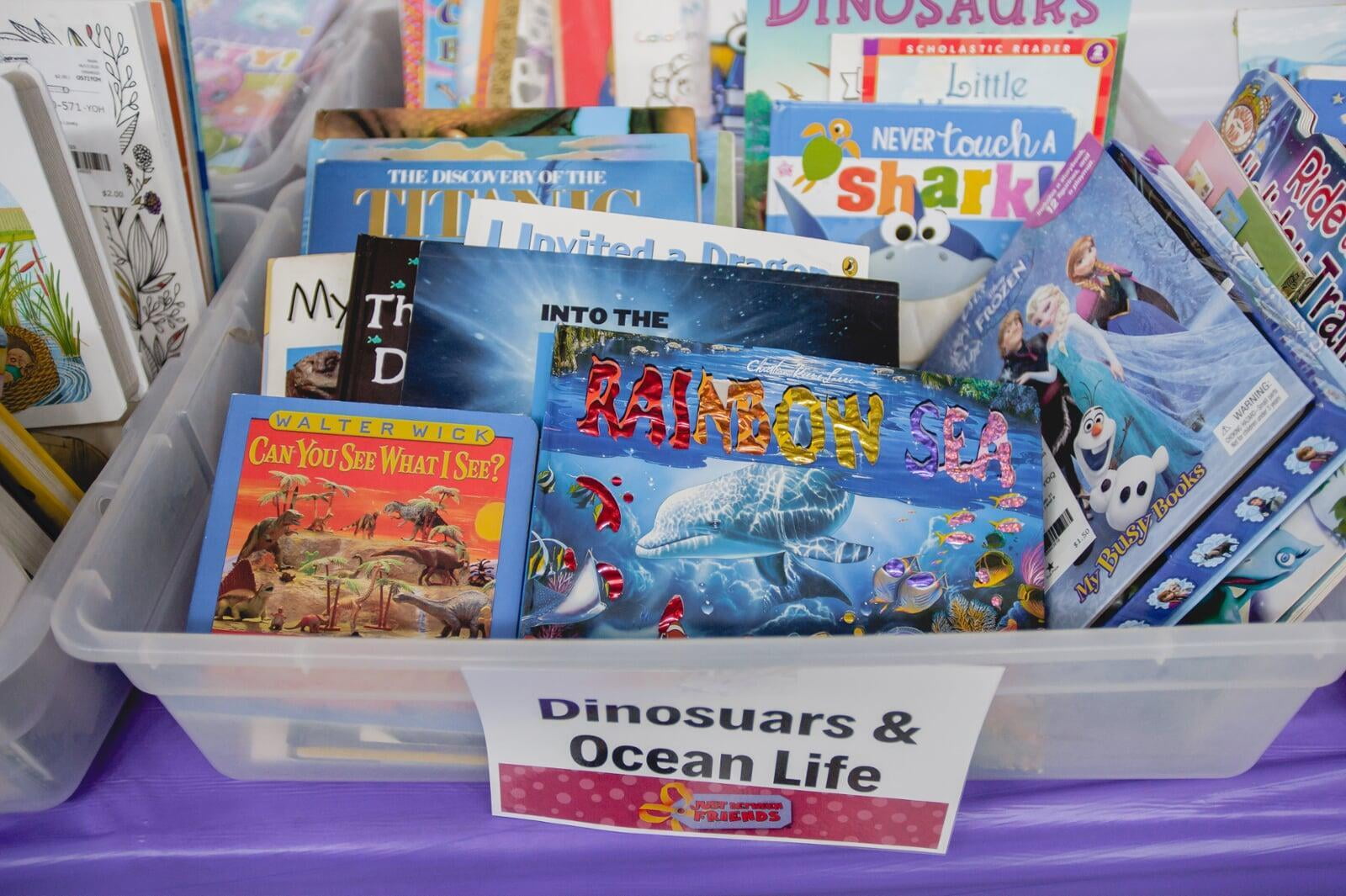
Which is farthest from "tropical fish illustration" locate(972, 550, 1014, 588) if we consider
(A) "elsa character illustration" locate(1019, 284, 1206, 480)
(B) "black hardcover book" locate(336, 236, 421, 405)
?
(B) "black hardcover book" locate(336, 236, 421, 405)

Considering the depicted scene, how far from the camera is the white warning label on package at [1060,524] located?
0.68 m

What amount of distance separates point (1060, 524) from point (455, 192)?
0.58 metres

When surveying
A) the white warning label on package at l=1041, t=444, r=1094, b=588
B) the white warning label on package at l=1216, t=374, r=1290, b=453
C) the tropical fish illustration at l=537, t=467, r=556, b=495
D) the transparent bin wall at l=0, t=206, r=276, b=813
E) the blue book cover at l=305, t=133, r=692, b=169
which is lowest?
the transparent bin wall at l=0, t=206, r=276, b=813

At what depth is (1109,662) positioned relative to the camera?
581 mm

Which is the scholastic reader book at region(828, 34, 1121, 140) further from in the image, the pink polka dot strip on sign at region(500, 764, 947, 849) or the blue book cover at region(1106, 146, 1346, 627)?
the pink polka dot strip on sign at region(500, 764, 947, 849)

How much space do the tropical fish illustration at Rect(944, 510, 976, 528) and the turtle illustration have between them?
389 millimetres

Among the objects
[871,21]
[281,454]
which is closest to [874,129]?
[871,21]

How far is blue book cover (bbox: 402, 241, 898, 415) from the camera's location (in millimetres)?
747

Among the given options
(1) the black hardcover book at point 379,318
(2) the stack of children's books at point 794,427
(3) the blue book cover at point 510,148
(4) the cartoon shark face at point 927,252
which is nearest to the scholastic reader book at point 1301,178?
(2) the stack of children's books at point 794,427

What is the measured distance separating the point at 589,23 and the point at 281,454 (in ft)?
1.92

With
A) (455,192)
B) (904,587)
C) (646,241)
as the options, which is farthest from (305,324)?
(904,587)

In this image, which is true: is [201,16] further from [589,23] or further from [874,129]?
[874,129]

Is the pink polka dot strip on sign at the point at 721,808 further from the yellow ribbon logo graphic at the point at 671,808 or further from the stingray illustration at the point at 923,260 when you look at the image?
the stingray illustration at the point at 923,260

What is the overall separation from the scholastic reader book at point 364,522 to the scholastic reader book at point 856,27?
441mm
